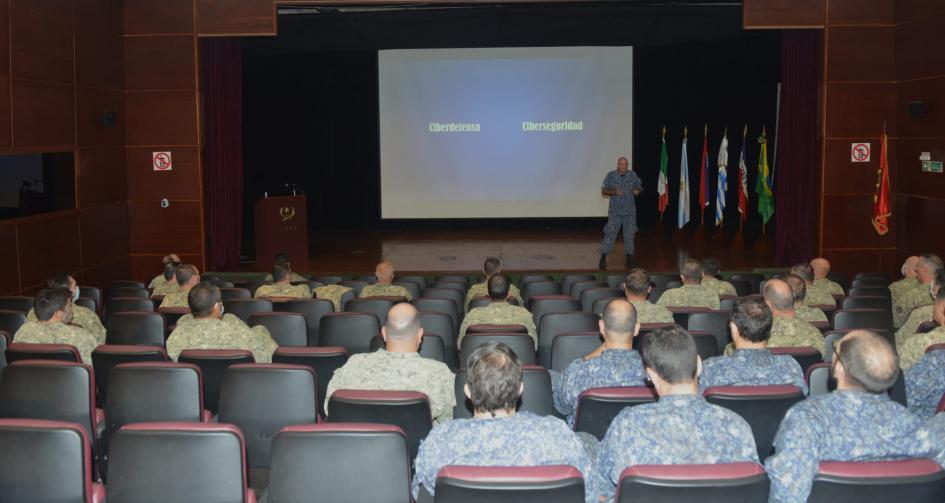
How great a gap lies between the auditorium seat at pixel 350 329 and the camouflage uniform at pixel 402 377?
1775mm

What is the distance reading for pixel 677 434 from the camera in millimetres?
2689

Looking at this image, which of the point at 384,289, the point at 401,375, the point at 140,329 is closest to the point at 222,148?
the point at 384,289

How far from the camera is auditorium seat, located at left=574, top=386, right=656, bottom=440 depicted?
11.1ft

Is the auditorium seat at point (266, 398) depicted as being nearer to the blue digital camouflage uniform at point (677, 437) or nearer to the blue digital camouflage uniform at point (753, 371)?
the blue digital camouflage uniform at point (677, 437)

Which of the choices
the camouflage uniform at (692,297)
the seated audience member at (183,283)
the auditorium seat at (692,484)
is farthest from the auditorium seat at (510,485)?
the seated audience member at (183,283)

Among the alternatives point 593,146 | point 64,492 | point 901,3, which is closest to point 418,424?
point 64,492

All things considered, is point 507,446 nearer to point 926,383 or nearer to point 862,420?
point 862,420

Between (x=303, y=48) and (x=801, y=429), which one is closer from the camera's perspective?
(x=801, y=429)

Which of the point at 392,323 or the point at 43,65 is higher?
the point at 43,65

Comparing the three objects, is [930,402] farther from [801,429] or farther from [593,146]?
[593,146]

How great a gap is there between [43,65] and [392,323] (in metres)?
7.47

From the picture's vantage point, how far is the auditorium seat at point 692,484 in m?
2.34

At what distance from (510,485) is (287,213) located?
1022cm

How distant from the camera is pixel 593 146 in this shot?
15.6 metres
